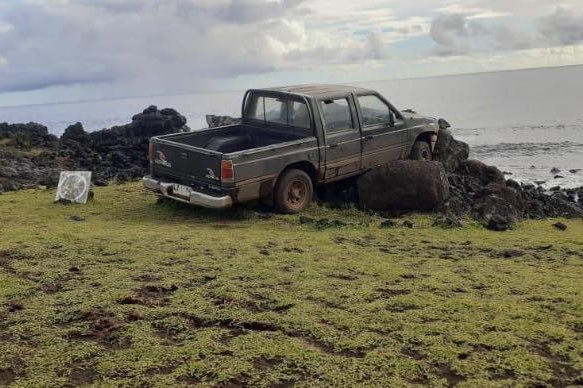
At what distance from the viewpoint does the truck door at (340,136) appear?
1112 cm

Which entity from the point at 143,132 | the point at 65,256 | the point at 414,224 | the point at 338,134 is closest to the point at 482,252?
the point at 414,224

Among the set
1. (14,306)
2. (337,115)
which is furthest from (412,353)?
(337,115)

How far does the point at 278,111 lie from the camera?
37.9ft

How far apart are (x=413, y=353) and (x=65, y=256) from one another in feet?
15.0

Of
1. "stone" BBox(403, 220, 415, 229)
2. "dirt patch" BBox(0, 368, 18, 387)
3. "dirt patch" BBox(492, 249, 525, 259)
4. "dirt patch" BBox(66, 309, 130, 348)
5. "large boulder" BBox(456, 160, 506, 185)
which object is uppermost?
"large boulder" BBox(456, 160, 506, 185)

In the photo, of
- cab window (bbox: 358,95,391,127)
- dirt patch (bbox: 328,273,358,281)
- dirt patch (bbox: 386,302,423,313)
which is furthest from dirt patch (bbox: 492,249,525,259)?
cab window (bbox: 358,95,391,127)

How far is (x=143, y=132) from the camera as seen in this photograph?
3195 centimetres

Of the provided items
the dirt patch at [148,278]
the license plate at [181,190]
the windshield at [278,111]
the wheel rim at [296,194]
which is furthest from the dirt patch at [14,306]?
the windshield at [278,111]

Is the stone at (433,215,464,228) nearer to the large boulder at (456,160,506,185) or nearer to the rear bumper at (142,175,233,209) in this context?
the rear bumper at (142,175,233,209)

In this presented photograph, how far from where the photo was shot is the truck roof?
440 inches

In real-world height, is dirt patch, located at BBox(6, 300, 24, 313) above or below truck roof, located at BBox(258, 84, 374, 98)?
below

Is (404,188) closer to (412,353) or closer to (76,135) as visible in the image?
(412,353)

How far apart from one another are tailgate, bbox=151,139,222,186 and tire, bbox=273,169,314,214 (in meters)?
1.23

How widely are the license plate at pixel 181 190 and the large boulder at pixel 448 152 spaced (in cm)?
688
